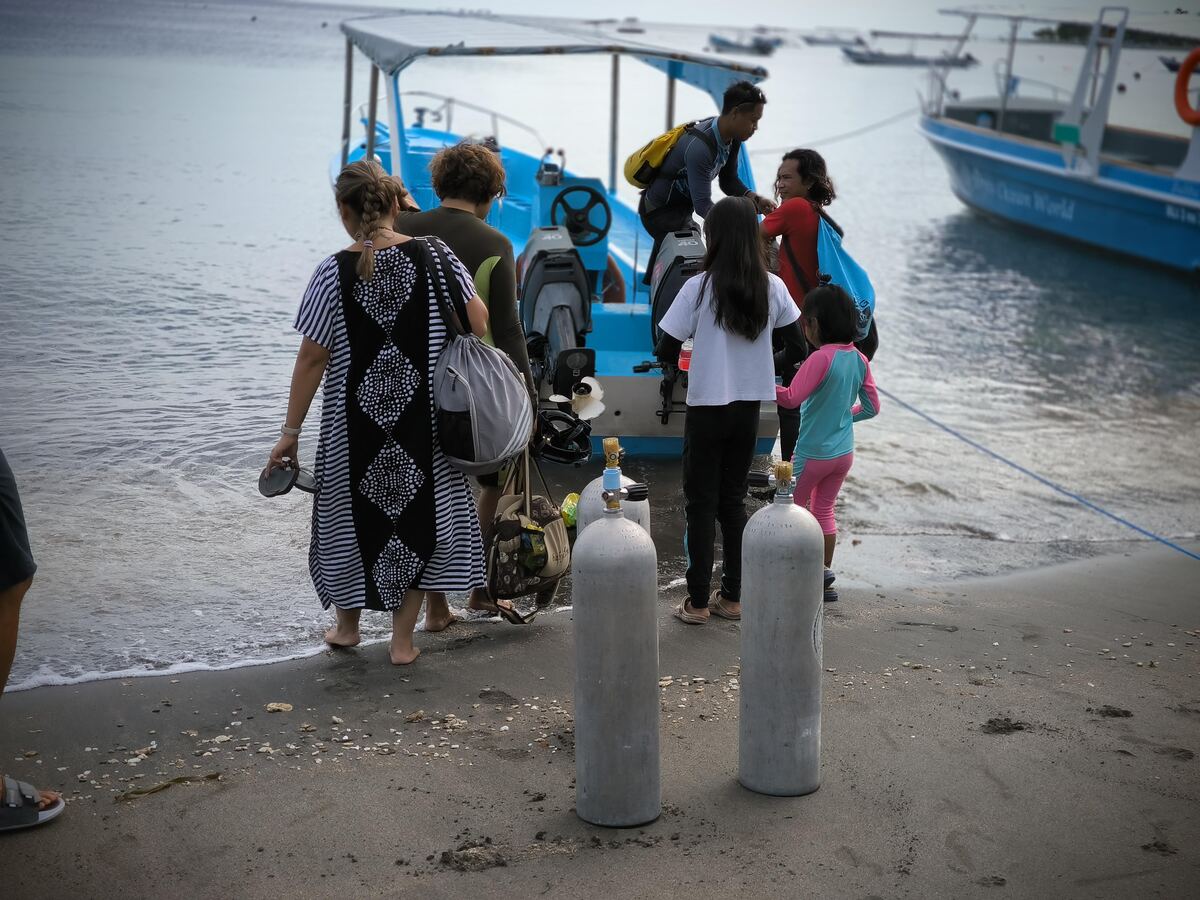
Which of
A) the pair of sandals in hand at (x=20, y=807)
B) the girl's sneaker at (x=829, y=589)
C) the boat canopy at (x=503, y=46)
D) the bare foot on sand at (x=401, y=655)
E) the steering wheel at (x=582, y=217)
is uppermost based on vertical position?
the boat canopy at (x=503, y=46)

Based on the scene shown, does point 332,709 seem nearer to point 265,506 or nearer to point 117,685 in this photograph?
point 117,685

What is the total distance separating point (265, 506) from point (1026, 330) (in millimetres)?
10375

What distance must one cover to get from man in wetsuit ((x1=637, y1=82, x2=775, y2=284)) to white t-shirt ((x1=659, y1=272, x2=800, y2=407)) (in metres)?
1.50

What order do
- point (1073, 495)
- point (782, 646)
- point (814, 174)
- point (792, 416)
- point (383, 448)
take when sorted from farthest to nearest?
1. point (1073, 495)
2. point (792, 416)
3. point (814, 174)
4. point (383, 448)
5. point (782, 646)

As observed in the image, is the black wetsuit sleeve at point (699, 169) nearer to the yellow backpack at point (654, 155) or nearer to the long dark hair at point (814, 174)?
the yellow backpack at point (654, 155)

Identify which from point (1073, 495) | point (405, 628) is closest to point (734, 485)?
point (405, 628)

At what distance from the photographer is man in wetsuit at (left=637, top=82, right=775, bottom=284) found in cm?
618

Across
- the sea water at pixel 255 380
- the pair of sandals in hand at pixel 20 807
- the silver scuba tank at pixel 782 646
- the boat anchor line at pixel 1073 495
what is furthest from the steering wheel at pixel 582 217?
the pair of sandals in hand at pixel 20 807

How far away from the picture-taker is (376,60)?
947 cm

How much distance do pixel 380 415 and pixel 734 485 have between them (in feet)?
4.79

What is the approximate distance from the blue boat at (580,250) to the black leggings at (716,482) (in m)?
1.03

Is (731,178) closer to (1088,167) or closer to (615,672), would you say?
(615,672)

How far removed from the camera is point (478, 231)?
14.8ft

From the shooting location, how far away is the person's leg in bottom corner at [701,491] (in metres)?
4.60
